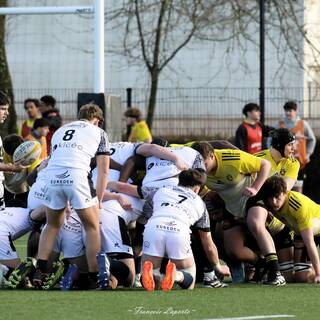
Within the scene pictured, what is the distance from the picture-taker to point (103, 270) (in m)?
10.0

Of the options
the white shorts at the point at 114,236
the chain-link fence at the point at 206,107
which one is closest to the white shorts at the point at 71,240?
the white shorts at the point at 114,236

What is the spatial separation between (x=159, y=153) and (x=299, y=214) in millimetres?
1444

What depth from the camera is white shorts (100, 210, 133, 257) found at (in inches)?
412

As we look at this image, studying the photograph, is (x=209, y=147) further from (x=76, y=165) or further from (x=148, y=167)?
(x=76, y=165)

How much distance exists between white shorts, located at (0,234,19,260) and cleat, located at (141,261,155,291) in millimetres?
1467

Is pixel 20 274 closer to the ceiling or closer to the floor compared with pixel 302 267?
closer to the ceiling

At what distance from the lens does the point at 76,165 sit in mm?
10258

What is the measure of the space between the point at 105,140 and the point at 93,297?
167 cm

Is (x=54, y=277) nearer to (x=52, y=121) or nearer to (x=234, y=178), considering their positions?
(x=234, y=178)

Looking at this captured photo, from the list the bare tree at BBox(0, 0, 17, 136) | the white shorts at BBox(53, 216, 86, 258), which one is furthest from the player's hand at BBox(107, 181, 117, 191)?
the bare tree at BBox(0, 0, 17, 136)

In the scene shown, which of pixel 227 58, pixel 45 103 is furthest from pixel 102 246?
pixel 227 58

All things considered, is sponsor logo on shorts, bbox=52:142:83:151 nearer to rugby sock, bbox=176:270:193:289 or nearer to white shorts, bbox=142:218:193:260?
white shorts, bbox=142:218:193:260

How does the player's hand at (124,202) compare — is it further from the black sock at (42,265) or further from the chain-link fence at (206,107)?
the chain-link fence at (206,107)

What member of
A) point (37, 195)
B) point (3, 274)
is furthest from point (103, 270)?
point (37, 195)
